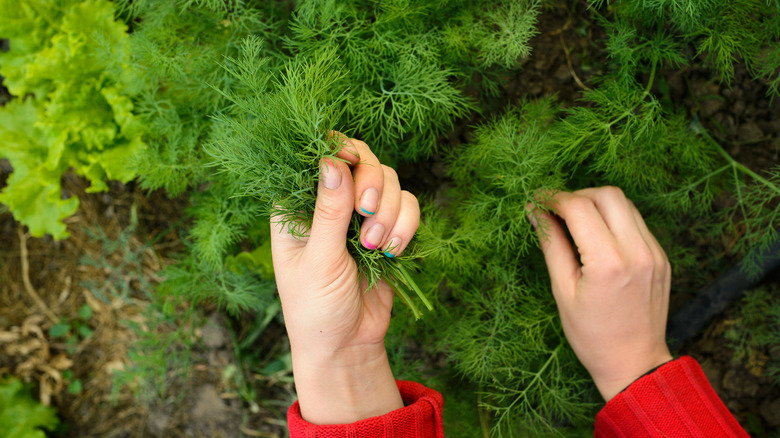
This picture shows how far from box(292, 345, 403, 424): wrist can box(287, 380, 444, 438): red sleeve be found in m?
0.04

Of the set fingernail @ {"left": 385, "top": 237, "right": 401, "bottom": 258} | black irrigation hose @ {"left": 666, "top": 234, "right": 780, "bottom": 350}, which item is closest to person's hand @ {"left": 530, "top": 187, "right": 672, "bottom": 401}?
black irrigation hose @ {"left": 666, "top": 234, "right": 780, "bottom": 350}

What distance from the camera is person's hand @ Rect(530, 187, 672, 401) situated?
52.6 inches

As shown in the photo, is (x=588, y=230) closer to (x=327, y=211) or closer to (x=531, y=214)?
(x=531, y=214)

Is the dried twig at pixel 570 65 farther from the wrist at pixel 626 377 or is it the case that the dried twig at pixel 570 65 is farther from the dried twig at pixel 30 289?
the dried twig at pixel 30 289

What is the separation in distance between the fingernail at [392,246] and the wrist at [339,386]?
1.01 ft

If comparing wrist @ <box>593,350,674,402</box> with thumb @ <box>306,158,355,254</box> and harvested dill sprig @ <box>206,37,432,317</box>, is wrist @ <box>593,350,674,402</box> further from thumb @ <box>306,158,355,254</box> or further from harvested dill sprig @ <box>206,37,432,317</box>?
thumb @ <box>306,158,355,254</box>

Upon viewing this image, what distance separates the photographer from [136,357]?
6.49ft

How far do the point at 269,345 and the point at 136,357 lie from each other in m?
0.55

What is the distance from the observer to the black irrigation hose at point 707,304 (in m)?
1.79

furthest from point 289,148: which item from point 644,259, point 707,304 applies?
point 707,304

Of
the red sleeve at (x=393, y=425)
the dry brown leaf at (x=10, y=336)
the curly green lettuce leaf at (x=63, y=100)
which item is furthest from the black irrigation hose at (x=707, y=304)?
the dry brown leaf at (x=10, y=336)

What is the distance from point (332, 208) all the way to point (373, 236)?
4.4 inches

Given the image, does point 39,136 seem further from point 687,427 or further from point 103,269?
point 687,427

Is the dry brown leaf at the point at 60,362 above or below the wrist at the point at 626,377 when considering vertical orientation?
below
